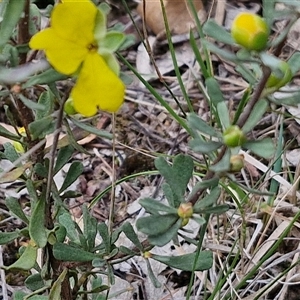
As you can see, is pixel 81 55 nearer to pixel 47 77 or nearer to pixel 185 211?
pixel 47 77

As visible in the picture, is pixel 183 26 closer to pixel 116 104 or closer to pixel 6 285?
→ pixel 6 285

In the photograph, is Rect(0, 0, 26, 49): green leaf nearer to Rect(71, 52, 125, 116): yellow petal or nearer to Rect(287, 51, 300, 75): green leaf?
Rect(71, 52, 125, 116): yellow petal

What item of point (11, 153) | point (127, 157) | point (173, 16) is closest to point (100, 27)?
point (11, 153)

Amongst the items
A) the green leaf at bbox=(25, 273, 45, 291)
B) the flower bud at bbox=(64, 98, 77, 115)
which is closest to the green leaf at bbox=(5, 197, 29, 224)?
the green leaf at bbox=(25, 273, 45, 291)

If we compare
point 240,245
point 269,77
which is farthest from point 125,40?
point 240,245

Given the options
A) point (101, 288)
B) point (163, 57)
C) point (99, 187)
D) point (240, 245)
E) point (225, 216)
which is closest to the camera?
point (101, 288)
